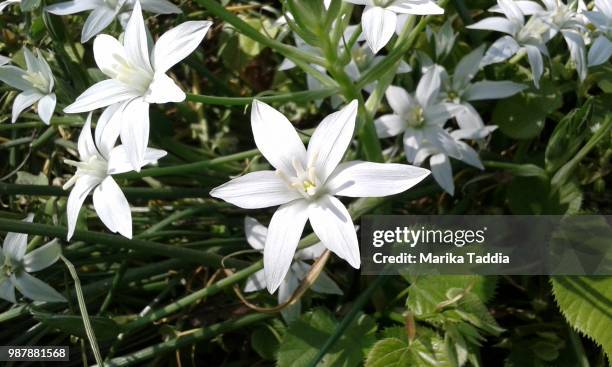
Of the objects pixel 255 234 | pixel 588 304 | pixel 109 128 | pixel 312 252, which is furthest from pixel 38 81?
pixel 588 304

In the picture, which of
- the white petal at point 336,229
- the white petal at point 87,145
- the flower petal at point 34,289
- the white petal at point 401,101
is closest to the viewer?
the white petal at point 336,229

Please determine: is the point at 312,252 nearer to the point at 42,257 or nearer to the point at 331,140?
the point at 331,140

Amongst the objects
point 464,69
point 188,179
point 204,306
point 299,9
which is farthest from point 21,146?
point 464,69

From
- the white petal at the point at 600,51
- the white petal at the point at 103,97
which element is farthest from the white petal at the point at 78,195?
the white petal at the point at 600,51

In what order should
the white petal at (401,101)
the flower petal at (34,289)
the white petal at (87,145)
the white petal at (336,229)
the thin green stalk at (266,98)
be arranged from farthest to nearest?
the white petal at (401,101)
the flower petal at (34,289)
the white petal at (87,145)
the thin green stalk at (266,98)
the white petal at (336,229)

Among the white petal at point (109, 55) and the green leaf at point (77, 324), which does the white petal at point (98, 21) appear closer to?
the white petal at point (109, 55)

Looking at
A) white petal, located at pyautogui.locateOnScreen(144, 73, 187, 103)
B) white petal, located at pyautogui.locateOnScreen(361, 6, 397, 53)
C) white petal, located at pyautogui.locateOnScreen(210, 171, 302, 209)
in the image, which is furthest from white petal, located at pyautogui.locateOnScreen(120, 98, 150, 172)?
white petal, located at pyautogui.locateOnScreen(361, 6, 397, 53)
